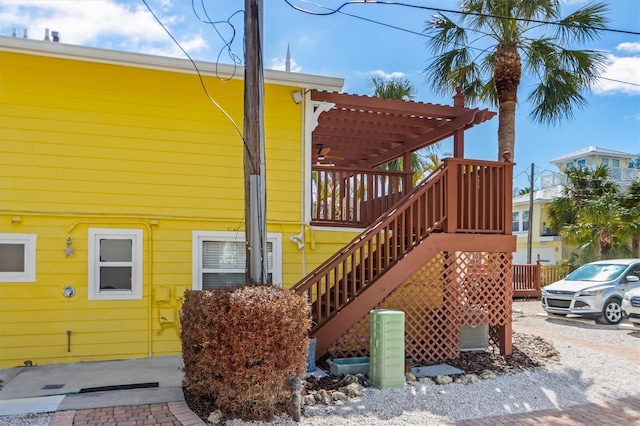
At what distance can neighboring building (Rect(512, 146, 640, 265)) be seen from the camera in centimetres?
2600

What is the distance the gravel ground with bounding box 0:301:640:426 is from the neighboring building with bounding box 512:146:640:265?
19.2m

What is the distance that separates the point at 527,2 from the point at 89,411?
11.5m

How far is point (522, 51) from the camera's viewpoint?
11812 mm

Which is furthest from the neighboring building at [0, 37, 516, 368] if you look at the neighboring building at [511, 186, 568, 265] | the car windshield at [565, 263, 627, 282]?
the neighboring building at [511, 186, 568, 265]

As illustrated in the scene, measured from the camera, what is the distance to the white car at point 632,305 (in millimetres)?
10180

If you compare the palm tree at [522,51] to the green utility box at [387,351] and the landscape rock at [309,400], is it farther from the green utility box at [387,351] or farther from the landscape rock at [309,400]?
the landscape rock at [309,400]

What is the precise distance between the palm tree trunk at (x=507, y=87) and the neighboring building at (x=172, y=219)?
5.00m

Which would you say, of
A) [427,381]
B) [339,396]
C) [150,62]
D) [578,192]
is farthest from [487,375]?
[578,192]

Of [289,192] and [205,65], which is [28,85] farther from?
[289,192]

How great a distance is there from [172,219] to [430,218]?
12.1 ft

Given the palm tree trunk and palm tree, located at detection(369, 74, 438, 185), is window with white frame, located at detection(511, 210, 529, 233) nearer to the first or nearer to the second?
palm tree, located at detection(369, 74, 438, 185)

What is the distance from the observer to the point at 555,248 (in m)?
26.1

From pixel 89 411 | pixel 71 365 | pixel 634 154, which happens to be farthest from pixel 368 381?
pixel 634 154

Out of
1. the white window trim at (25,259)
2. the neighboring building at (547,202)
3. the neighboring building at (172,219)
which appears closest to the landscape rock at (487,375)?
the neighboring building at (172,219)
